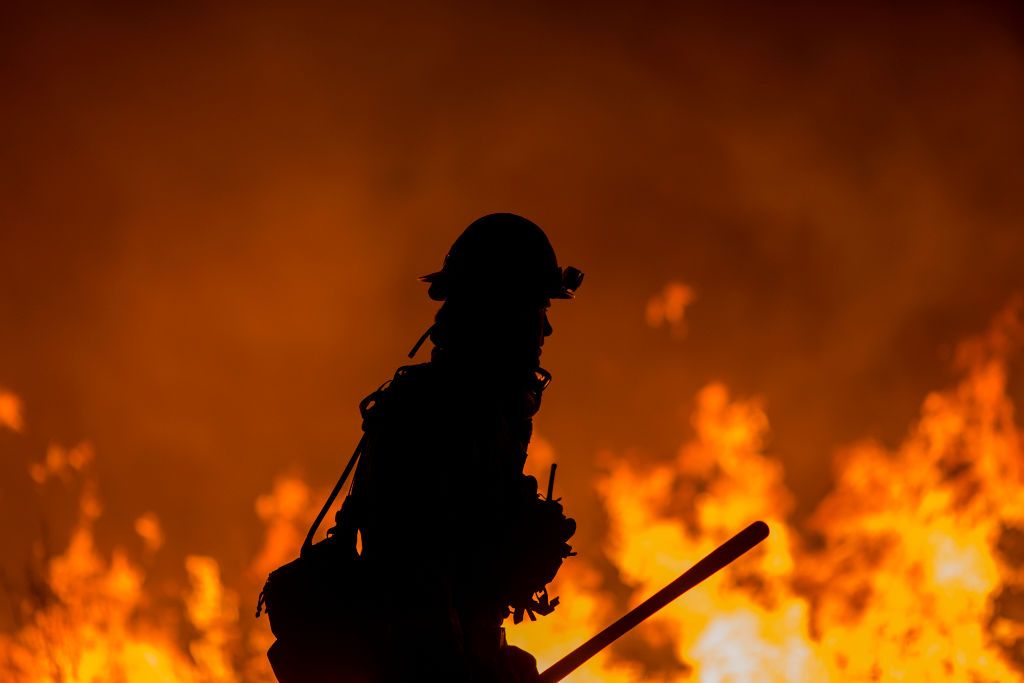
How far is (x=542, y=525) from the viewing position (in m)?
6.09

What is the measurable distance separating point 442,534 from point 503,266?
2.11 metres

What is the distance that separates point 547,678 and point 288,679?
1.73 metres

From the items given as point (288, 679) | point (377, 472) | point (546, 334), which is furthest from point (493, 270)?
point (288, 679)

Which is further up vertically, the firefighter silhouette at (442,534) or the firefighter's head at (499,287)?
the firefighter's head at (499,287)

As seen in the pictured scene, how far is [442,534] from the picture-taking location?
5.79m

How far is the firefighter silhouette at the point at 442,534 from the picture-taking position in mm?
5566

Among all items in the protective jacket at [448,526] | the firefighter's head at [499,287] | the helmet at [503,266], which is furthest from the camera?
the helmet at [503,266]

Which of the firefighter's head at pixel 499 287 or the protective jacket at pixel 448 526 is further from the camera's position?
the firefighter's head at pixel 499 287

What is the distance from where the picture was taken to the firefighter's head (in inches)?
263

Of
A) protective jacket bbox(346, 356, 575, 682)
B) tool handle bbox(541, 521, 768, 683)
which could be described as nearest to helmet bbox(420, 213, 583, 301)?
protective jacket bbox(346, 356, 575, 682)

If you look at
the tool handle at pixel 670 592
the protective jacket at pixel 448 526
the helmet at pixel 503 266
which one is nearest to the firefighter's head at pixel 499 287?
the helmet at pixel 503 266

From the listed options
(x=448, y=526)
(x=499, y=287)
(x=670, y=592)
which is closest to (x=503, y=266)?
(x=499, y=287)

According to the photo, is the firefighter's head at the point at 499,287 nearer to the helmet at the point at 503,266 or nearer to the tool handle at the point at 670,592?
the helmet at the point at 503,266

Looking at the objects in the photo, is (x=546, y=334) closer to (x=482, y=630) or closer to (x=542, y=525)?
(x=542, y=525)
